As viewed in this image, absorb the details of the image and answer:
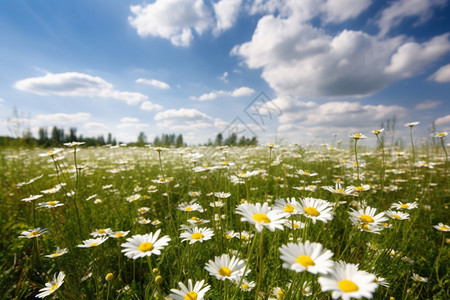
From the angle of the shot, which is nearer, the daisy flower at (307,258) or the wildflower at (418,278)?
the daisy flower at (307,258)

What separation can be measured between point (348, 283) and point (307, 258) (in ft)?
0.47

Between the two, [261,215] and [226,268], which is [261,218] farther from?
[226,268]

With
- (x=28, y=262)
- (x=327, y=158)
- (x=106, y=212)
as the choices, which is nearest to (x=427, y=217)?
(x=327, y=158)

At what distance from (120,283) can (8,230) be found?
6.06 feet

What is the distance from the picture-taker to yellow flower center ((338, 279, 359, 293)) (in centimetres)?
68

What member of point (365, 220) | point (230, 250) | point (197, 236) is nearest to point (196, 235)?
point (197, 236)

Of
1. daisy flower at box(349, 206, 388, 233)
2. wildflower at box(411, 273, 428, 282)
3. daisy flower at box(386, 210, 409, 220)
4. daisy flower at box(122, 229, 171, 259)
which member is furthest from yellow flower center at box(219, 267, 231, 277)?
wildflower at box(411, 273, 428, 282)

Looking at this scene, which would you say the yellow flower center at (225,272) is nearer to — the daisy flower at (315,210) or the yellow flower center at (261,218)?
the yellow flower center at (261,218)

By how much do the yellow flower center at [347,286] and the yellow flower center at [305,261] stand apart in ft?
0.32

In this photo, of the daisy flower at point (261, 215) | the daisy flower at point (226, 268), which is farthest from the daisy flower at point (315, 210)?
the daisy flower at point (226, 268)

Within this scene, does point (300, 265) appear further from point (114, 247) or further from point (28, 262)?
point (28, 262)

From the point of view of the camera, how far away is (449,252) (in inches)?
76.4

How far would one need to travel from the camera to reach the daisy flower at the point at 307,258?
690 mm

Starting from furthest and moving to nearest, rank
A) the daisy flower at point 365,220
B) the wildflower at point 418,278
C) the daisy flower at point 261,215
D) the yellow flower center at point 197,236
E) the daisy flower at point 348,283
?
1. the wildflower at point 418,278
2. the yellow flower center at point 197,236
3. the daisy flower at point 365,220
4. the daisy flower at point 261,215
5. the daisy flower at point 348,283
